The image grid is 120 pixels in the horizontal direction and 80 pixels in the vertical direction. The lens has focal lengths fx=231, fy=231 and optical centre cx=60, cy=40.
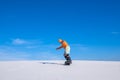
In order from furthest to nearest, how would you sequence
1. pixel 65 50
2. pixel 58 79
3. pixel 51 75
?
pixel 65 50
pixel 51 75
pixel 58 79

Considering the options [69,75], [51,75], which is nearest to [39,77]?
[51,75]

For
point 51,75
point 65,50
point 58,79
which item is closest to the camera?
point 58,79

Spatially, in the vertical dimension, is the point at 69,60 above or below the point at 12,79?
above

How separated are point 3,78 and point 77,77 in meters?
3.50

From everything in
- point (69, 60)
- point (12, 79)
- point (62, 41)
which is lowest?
point (12, 79)

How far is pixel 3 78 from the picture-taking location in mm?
10945

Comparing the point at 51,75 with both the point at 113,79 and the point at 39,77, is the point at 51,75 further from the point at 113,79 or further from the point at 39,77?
the point at 113,79

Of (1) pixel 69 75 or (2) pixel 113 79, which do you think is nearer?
(2) pixel 113 79

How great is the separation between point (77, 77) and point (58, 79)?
1.07 m

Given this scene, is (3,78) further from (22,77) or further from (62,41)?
(62,41)

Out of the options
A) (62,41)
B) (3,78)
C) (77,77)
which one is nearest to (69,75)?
(77,77)

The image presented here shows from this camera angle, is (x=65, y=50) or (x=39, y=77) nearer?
(x=39, y=77)

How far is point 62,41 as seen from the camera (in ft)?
50.8

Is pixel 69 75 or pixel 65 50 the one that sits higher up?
pixel 65 50
